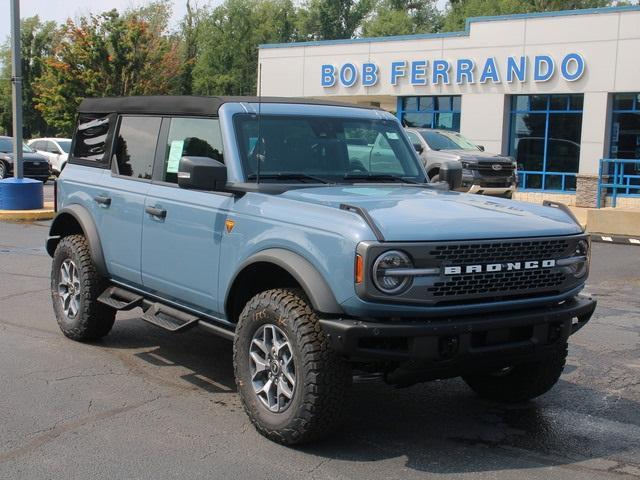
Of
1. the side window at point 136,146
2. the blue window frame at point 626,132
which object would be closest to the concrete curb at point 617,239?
the blue window frame at point 626,132

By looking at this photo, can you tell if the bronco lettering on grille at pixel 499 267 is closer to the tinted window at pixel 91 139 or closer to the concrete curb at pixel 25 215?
the tinted window at pixel 91 139

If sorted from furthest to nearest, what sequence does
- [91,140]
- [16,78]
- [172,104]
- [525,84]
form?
[525,84]
[16,78]
[91,140]
[172,104]

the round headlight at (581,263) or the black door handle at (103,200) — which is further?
the black door handle at (103,200)

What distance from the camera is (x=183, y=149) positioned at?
5734mm

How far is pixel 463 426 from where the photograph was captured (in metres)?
5.01

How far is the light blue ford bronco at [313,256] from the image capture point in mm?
4152

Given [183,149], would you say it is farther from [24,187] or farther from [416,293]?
[24,187]

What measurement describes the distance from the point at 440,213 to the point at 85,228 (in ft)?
10.5

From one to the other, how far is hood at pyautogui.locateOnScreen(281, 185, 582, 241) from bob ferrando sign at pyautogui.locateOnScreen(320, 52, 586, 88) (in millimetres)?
19620

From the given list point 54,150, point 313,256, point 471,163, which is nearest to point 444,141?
point 471,163

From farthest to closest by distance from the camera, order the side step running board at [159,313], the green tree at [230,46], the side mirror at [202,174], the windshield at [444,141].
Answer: the green tree at [230,46]
the windshield at [444,141]
the side step running board at [159,313]
the side mirror at [202,174]

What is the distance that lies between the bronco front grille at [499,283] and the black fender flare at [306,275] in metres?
0.53

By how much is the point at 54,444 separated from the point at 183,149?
Answer: 223cm

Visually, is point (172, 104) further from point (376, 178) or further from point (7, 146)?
point (7, 146)
